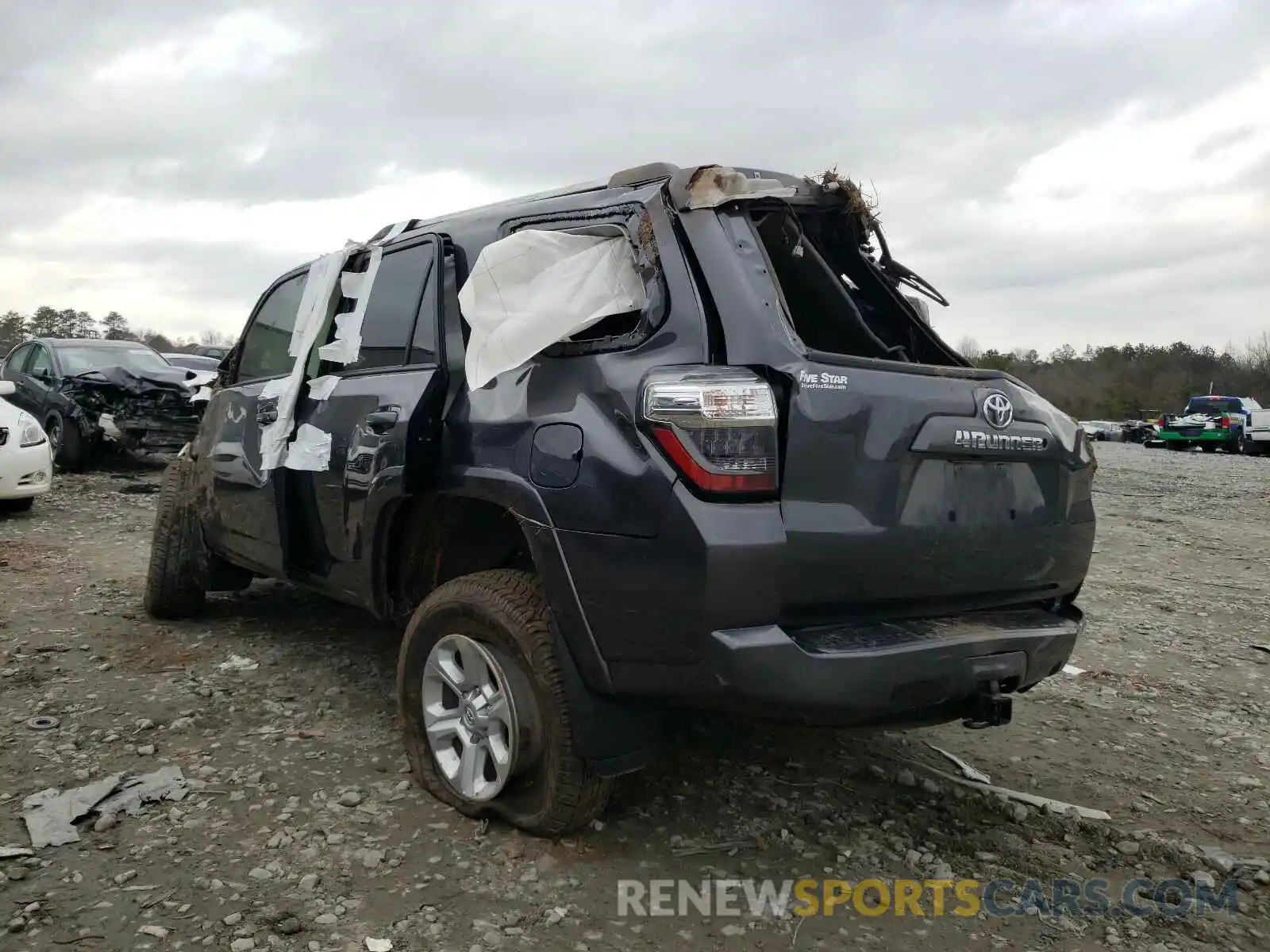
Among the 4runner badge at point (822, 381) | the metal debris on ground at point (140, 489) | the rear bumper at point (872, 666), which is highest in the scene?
the 4runner badge at point (822, 381)

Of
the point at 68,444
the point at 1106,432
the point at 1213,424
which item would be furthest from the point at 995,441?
the point at 1106,432

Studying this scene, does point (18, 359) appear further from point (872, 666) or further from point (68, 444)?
point (872, 666)

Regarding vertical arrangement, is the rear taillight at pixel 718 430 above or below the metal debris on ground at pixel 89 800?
above

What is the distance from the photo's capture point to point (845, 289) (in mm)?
3219

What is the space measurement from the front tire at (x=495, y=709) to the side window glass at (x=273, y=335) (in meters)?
1.76

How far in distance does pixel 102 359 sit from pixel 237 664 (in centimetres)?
871

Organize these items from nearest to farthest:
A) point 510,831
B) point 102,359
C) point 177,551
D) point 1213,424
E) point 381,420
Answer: point 510,831
point 381,420
point 177,551
point 102,359
point 1213,424

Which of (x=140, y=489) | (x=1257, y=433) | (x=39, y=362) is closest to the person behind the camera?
(x=140, y=489)

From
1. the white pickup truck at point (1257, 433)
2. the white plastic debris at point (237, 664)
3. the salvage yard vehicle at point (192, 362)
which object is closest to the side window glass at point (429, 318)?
the white plastic debris at point (237, 664)

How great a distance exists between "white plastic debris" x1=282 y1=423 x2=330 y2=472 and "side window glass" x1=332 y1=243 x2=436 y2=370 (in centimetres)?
29

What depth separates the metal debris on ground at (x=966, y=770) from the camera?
328 centimetres

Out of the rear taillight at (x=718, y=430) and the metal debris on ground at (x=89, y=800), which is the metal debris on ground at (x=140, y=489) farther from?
the rear taillight at (x=718, y=430)

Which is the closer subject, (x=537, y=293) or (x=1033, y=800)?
(x=537, y=293)

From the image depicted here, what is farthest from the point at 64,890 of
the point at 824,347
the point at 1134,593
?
the point at 1134,593
